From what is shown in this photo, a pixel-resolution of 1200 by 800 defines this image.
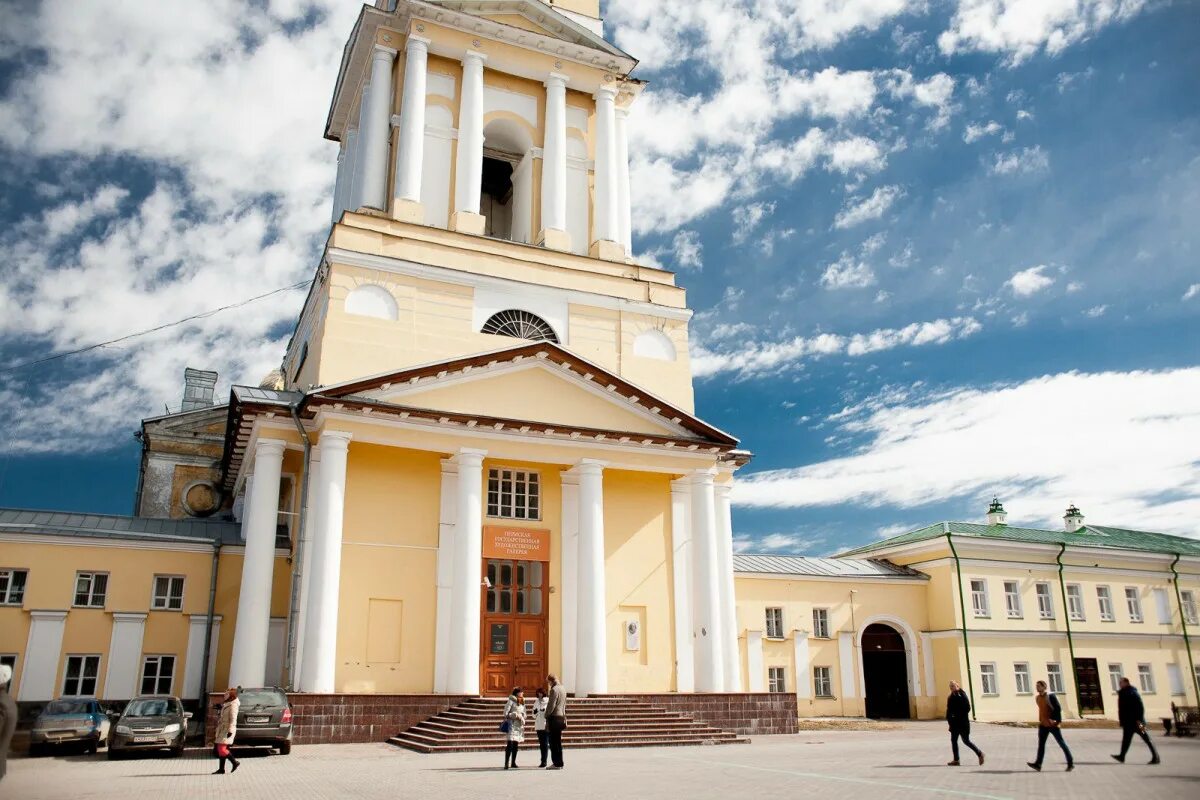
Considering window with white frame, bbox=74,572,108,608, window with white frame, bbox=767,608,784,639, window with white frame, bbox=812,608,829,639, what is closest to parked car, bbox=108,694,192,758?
window with white frame, bbox=74,572,108,608

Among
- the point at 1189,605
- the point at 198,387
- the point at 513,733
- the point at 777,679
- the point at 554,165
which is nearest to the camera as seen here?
the point at 513,733

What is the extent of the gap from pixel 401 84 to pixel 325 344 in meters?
10.7

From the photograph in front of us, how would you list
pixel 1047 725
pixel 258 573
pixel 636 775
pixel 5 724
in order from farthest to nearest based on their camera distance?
pixel 258 573
pixel 1047 725
pixel 636 775
pixel 5 724

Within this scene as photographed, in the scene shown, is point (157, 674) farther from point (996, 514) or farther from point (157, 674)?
point (996, 514)

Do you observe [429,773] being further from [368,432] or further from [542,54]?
[542,54]

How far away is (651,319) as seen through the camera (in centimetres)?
2912

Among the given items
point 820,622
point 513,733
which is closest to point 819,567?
point 820,622

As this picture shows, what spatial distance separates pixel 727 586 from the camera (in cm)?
2508

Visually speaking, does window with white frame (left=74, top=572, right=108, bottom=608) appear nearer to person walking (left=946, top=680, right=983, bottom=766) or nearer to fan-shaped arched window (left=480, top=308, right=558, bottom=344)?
fan-shaped arched window (left=480, top=308, right=558, bottom=344)

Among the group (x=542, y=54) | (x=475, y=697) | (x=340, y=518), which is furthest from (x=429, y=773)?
(x=542, y=54)

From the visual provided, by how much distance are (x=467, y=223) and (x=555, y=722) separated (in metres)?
17.1

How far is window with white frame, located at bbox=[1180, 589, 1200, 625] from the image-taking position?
128 feet

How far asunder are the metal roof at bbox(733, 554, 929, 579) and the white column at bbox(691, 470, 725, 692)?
775cm

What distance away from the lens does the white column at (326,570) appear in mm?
19625
